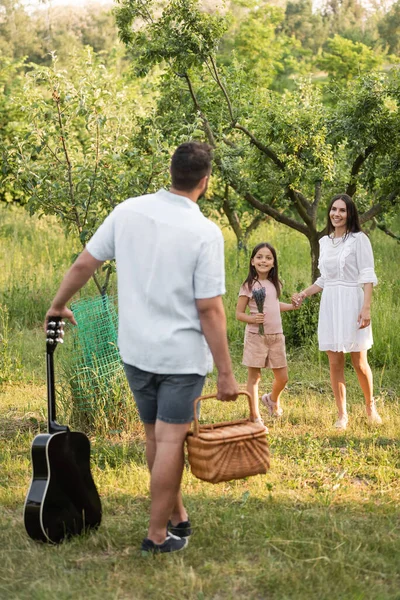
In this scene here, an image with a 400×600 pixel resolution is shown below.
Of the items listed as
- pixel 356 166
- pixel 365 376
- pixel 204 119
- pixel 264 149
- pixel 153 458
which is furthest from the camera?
pixel 356 166

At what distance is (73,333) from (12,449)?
3.26 ft

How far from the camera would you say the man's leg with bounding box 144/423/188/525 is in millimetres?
4230

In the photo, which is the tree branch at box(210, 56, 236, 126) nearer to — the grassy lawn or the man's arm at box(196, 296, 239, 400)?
the grassy lawn

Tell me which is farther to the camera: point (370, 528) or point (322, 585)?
point (370, 528)

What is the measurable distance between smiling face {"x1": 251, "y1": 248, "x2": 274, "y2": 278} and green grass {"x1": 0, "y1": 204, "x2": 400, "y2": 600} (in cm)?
123

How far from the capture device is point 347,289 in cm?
667

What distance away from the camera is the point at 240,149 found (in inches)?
375

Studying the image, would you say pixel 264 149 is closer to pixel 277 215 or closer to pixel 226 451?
pixel 277 215

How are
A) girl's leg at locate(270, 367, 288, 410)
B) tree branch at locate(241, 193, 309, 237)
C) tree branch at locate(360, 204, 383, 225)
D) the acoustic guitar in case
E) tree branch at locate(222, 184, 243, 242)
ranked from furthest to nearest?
tree branch at locate(222, 184, 243, 242) < tree branch at locate(241, 193, 309, 237) < tree branch at locate(360, 204, 383, 225) < girl's leg at locate(270, 367, 288, 410) < the acoustic guitar in case

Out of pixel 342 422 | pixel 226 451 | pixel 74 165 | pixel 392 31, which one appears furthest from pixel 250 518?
pixel 392 31

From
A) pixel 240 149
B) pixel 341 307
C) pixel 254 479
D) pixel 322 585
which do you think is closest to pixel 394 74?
pixel 240 149

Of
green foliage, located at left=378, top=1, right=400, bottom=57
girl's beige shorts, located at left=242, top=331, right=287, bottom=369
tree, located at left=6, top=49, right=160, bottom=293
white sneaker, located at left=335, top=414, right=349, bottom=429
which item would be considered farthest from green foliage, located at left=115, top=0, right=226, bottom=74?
green foliage, located at left=378, top=1, right=400, bottom=57

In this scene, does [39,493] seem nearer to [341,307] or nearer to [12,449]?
[12,449]

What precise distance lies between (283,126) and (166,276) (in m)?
5.25
